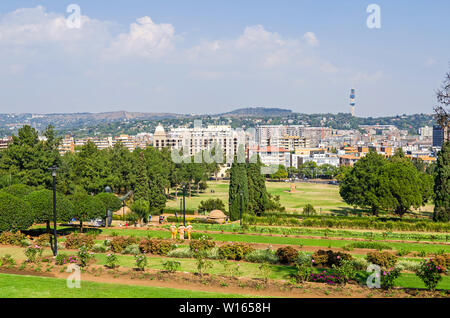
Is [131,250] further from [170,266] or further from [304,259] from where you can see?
[304,259]

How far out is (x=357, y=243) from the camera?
26875mm

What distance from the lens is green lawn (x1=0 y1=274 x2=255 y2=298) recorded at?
42.2ft

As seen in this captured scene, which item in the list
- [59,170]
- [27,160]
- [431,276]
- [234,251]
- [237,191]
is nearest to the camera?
[431,276]

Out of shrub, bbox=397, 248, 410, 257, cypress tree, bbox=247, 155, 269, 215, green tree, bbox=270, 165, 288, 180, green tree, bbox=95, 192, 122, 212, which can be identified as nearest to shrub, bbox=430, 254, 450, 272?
shrub, bbox=397, 248, 410, 257

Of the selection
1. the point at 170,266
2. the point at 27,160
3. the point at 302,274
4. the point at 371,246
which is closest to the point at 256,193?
the point at 371,246

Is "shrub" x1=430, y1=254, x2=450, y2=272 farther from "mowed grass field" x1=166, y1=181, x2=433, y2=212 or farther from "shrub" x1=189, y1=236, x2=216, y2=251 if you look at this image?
"mowed grass field" x1=166, y1=181, x2=433, y2=212

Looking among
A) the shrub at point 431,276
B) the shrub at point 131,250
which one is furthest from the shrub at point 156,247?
the shrub at point 431,276

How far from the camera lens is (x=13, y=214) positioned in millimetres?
25188

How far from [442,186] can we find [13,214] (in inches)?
1460

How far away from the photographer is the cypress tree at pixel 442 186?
42.1 m

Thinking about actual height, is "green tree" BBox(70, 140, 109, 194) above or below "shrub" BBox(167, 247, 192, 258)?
above

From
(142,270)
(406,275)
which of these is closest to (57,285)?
(142,270)

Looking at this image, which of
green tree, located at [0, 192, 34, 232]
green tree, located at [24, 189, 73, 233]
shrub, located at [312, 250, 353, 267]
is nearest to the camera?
shrub, located at [312, 250, 353, 267]

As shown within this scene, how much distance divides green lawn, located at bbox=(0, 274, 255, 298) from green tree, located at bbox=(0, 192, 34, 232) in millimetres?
10627
